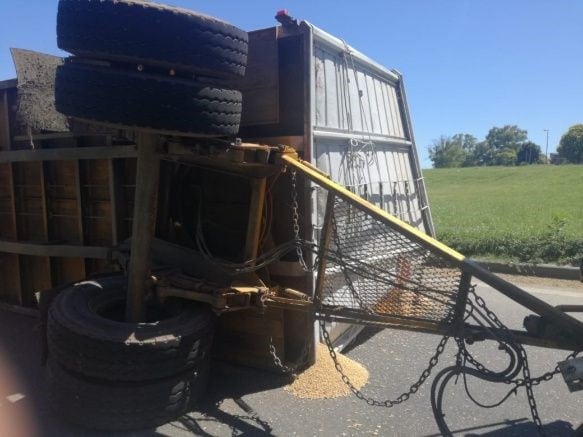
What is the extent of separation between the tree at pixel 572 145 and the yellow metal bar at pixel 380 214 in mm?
102949

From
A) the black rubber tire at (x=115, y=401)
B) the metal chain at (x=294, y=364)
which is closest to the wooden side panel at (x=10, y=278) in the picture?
the black rubber tire at (x=115, y=401)

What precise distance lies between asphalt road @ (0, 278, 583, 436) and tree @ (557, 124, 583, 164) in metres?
102

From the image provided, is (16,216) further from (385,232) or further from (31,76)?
(385,232)

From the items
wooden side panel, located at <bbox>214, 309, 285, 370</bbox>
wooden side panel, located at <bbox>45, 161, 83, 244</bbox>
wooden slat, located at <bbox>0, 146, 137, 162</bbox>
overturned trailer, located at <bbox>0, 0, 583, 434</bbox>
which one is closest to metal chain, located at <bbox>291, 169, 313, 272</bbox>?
overturned trailer, located at <bbox>0, 0, 583, 434</bbox>

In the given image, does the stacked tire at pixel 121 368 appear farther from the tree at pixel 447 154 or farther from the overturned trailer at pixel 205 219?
the tree at pixel 447 154

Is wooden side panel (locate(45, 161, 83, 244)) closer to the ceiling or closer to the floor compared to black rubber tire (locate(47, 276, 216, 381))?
closer to the ceiling

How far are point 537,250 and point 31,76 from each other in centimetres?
849

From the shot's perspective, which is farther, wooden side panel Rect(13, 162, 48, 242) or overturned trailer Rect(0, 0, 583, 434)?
wooden side panel Rect(13, 162, 48, 242)

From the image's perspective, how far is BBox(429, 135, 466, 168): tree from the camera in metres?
122

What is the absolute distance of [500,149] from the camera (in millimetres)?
137625

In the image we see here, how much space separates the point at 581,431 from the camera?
3125mm

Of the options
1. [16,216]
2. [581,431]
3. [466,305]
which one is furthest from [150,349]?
[16,216]

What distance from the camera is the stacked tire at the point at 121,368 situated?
142 inches

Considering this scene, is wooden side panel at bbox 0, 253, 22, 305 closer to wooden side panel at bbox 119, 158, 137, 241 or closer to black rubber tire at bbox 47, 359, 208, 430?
wooden side panel at bbox 119, 158, 137, 241
